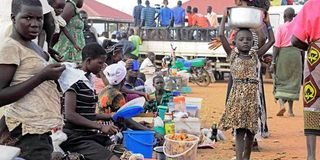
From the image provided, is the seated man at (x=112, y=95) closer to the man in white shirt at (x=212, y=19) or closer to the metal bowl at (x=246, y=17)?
the metal bowl at (x=246, y=17)

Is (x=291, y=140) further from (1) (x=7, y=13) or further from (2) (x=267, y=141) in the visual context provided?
(1) (x=7, y=13)

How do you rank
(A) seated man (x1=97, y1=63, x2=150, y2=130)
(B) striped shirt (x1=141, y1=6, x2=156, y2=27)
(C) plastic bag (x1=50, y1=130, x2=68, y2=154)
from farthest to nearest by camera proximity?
1. (B) striped shirt (x1=141, y1=6, x2=156, y2=27)
2. (A) seated man (x1=97, y1=63, x2=150, y2=130)
3. (C) plastic bag (x1=50, y1=130, x2=68, y2=154)

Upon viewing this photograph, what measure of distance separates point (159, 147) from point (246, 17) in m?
1.64

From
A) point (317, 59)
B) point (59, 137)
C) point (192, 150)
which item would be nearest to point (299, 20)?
point (317, 59)

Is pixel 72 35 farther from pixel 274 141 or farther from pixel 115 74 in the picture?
pixel 274 141

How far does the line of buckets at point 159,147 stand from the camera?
480 cm

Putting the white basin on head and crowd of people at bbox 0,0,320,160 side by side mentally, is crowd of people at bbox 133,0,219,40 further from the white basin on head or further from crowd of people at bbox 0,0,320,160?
the white basin on head

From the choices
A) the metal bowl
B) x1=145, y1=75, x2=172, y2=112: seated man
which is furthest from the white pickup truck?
the metal bowl

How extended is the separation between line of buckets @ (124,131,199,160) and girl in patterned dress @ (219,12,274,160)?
1.43 ft

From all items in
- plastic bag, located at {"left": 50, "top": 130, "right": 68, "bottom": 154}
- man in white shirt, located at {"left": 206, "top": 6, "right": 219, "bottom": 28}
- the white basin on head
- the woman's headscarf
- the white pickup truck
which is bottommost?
the white pickup truck

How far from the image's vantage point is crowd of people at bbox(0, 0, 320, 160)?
290 cm

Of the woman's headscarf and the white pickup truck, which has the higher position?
the woman's headscarf

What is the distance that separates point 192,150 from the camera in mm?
4836

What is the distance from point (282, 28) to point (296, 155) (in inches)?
121
